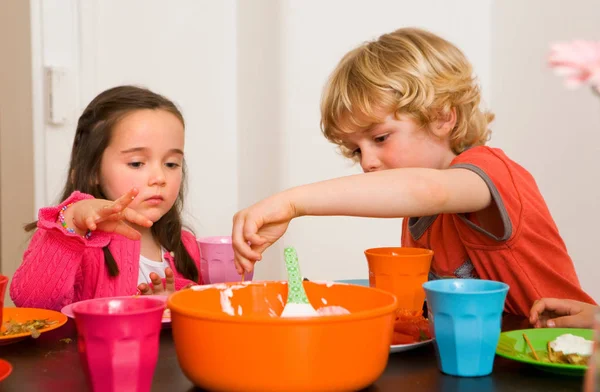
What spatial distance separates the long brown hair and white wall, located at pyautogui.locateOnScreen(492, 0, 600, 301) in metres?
1.18

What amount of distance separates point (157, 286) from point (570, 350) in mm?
776

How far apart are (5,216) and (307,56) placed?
1218 millimetres

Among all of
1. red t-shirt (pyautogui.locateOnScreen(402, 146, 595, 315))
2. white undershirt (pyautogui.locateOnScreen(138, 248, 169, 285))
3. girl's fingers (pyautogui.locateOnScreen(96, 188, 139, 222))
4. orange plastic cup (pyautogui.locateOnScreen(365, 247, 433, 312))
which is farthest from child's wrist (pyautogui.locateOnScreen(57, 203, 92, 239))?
red t-shirt (pyautogui.locateOnScreen(402, 146, 595, 315))

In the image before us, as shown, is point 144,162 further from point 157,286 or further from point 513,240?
point 513,240

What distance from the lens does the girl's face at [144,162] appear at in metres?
1.58

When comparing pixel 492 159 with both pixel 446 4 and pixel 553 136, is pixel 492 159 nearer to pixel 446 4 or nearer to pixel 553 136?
pixel 553 136

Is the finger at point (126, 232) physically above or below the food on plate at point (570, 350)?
above

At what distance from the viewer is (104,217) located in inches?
44.6

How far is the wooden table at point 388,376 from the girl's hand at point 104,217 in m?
0.32

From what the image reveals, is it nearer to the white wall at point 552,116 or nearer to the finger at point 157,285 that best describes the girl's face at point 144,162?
the finger at point 157,285

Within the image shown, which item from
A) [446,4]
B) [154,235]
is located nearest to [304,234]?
[154,235]

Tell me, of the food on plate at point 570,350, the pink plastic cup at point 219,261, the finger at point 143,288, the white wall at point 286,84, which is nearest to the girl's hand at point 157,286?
the finger at point 143,288

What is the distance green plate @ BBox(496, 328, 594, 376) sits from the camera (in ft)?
2.24

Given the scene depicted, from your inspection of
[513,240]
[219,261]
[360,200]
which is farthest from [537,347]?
[219,261]
